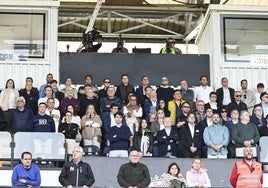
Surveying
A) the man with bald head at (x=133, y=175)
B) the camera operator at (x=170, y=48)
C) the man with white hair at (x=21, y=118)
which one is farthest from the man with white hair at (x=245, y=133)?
the camera operator at (x=170, y=48)

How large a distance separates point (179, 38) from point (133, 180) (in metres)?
16.7

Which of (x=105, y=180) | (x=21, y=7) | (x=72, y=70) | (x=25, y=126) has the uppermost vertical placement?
(x=21, y=7)

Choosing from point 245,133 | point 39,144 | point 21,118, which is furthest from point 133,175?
point 21,118

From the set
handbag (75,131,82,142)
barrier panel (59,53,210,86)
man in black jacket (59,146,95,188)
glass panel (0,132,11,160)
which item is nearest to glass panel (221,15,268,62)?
barrier panel (59,53,210,86)

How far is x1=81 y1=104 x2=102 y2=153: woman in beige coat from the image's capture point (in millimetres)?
17453

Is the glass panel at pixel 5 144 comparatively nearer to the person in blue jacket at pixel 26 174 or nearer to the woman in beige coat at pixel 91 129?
the woman in beige coat at pixel 91 129

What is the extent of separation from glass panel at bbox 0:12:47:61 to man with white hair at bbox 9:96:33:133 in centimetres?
433

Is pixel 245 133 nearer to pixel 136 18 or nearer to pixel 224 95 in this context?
pixel 224 95

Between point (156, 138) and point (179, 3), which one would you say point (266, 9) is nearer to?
point (156, 138)

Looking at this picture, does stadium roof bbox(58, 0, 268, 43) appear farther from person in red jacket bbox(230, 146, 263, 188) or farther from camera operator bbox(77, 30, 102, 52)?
person in red jacket bbox(230, 146, 263, 188)

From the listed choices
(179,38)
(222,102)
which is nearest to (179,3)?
(179,38)

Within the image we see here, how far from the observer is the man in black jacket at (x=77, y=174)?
14461 millimetres

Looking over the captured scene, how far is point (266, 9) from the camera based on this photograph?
22.6m

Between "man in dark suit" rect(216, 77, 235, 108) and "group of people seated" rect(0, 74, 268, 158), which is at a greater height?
"man in dark suit" rect(216, 77, 235, 108)
